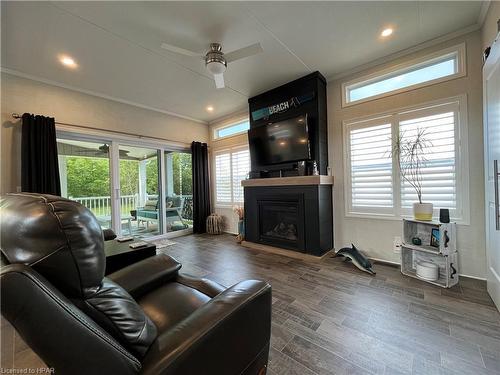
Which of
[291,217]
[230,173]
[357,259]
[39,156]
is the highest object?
[39,156]

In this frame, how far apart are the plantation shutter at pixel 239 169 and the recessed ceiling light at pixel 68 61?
116 inches

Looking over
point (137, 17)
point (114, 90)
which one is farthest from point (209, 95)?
point (137, 17)

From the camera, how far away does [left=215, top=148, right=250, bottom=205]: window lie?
4.63 meters

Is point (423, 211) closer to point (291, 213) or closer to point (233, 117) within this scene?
point (291, 213)

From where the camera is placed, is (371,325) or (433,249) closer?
(371,325)

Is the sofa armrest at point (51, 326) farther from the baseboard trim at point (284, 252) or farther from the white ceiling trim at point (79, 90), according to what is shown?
the white ceiling trim at point (79, 90)

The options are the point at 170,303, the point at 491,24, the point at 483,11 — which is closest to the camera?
the point at 170,303

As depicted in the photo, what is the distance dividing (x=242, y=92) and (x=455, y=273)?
12.6 feet

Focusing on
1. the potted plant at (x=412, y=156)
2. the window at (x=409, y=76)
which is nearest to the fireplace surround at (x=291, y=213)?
the potted plant at (x=412, y=156)

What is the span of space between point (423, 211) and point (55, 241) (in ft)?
10.2

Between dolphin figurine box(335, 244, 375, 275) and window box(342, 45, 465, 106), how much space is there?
2.15 meters

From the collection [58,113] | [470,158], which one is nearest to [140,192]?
[58,113]

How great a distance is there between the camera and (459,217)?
2383mm

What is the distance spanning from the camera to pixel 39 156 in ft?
9.55
